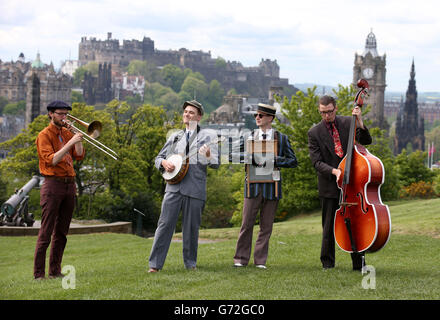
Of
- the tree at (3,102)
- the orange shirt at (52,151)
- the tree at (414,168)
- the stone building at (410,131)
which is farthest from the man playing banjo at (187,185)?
the tree at (3,102)

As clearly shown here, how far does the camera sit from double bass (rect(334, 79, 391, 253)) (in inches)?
328

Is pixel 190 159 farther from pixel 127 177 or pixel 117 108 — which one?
Answer: pixel 117 108

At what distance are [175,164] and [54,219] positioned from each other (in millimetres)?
1734

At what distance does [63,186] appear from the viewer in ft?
30.5

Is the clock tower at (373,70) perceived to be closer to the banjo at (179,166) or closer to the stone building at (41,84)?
the stone building at (41,84)

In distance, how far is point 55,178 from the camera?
924cm

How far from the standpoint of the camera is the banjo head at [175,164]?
9.40m

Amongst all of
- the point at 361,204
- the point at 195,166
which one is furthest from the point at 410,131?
the point at 361,204

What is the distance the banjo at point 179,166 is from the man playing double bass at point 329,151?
50.3 inches

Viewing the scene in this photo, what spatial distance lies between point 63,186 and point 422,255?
6.48 meters

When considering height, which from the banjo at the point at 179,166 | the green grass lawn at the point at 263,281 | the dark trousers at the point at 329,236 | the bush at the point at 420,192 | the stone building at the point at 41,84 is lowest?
the bush at the point at 420,192

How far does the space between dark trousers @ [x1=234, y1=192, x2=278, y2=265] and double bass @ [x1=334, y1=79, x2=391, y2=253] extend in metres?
1.27

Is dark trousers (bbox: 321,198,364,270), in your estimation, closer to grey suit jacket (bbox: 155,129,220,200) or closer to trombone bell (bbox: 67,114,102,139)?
grey suit jacket (bbox: 155,129,220,200)

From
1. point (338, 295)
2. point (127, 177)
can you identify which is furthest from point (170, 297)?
point (127, 177)
